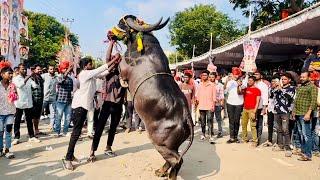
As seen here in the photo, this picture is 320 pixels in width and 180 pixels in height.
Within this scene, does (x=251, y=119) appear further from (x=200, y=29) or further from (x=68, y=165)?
(x=200, y=29)

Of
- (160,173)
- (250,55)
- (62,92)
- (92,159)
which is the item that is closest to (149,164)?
(160,173)

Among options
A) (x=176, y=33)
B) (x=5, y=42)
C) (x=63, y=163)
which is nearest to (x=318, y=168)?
(x=63, y=163)

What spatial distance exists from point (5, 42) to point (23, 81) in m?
3.44

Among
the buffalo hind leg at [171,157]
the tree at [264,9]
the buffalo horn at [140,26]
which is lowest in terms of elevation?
the buffalo hind leg at [171,157]

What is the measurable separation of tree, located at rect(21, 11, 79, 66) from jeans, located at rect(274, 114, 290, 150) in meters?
40.0

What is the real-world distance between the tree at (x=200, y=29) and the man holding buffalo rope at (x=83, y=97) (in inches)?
1644

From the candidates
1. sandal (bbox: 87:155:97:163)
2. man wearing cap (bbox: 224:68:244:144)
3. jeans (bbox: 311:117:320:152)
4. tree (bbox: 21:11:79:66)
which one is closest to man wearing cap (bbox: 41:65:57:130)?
sandal (bbox: 87:155:97:163)

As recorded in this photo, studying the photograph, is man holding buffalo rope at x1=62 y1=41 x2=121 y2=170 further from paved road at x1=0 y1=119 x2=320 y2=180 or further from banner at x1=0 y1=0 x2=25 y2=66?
banner at x1=0 y1=0 x2=25 y2=66

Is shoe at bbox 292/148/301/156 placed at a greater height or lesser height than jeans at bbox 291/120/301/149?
lesser

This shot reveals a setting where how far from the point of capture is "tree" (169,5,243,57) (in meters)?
48.2

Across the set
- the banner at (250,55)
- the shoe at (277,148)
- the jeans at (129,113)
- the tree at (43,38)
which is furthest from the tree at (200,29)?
the shoe at (277,148)

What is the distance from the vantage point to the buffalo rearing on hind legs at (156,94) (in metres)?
5.29

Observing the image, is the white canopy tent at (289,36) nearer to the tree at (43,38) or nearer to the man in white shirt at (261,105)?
the man in white shirt at (261,105)

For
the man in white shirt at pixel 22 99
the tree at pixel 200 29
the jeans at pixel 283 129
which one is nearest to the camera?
the jeans at pixel 283 129
